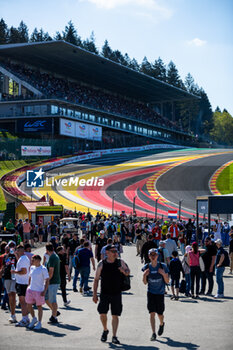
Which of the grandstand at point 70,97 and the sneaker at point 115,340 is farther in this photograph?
the grandstand at point 70,97

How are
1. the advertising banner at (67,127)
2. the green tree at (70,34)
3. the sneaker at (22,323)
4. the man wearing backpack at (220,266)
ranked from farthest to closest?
the green tree at (70,34), the advertising banner at (67,127), the man wearing backpack at (220,266), the sneaker at (22,323)

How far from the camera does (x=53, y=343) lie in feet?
28.8

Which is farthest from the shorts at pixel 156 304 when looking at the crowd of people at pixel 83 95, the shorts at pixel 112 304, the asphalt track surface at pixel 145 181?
the crowd of people at pixel 83 95

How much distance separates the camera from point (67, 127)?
8031cm

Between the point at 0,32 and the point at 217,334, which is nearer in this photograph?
the point at 217,334

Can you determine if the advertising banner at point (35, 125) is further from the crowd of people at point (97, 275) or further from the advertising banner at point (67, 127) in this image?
the crowd of people at point (97, 275)

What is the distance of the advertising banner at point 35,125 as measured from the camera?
79062 millimetres

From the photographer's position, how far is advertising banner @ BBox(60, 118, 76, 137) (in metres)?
79.3

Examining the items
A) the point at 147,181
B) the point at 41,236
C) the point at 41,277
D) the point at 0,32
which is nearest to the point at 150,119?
the point at 0,32

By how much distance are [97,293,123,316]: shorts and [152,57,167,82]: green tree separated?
158m

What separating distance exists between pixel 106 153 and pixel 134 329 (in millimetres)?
73357

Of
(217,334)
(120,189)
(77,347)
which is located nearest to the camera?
(77,347)

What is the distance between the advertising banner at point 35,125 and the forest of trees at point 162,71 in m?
52.2

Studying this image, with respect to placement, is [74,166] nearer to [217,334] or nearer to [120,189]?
[120,189]
